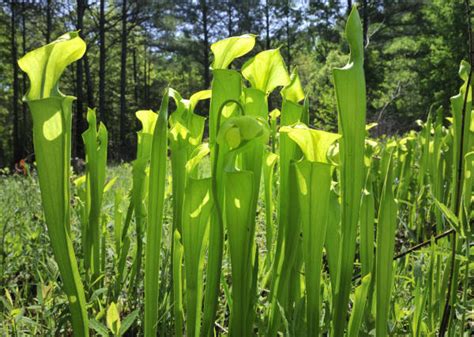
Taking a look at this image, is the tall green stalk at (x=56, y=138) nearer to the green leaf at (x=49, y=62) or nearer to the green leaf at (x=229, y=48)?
the green leaf at (x=49, y=62)

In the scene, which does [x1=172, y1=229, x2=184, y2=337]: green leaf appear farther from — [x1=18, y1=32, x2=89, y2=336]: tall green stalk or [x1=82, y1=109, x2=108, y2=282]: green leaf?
[x1=82, y1=109, x2=108, y2=282]: green leaf

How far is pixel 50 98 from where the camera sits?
0.38 metres

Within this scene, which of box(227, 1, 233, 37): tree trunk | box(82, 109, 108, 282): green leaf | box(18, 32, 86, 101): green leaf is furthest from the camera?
box(227, 1, 233, 37): tree trunk

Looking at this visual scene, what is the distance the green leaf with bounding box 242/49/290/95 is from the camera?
51 centimetres

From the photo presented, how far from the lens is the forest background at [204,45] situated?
1121 centimetres

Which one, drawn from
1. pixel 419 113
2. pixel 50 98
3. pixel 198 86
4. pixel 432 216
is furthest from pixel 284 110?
pixel 198 86

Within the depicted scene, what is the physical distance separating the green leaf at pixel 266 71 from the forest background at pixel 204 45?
804cm

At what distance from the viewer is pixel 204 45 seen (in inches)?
681

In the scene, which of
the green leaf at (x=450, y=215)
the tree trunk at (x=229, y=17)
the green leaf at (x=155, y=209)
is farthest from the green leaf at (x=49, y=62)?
the tree trunk at (x=229, y=17)

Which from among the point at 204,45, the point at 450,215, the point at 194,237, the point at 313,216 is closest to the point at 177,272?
the point at 194,237

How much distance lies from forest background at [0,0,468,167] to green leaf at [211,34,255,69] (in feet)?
26.5

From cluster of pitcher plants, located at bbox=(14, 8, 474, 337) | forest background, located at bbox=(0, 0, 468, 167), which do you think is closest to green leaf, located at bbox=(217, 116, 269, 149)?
cluster of pitcher plants, located at bbox=(14, 8, 474, 337)

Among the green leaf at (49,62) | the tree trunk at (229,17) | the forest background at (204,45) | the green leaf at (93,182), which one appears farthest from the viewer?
the tree trunk at (229,17)

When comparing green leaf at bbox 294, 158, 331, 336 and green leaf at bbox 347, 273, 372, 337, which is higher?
green leaf at bbox 294, 158, 331, 336
